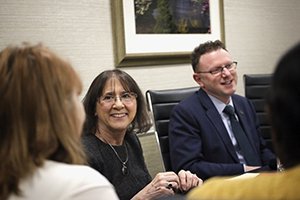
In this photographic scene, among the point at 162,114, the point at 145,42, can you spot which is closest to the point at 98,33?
the point at 145,42

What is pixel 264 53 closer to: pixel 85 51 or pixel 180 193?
pixel 85 51

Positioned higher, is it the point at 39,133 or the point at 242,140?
the point at 39,133

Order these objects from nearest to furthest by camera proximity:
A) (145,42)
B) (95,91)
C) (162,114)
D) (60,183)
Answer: (60,183), (95,91), (162,114), (145,42)

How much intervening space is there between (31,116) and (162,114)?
149 centimetres

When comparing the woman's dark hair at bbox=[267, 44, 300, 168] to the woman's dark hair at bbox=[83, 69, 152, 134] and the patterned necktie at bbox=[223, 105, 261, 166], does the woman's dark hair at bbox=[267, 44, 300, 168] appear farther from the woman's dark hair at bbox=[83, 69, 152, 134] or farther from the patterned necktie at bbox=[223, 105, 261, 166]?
the patterned necktie at bbox=[223, 105, 261, 166]

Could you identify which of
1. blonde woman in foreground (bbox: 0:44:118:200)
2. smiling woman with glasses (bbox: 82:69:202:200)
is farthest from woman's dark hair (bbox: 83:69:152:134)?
blonde woman in foreground (bbox: 0:44:118:200)

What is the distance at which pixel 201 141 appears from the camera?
2.28m

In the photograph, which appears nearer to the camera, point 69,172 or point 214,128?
point 69,172

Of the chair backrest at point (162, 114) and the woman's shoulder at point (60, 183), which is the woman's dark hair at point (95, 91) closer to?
the chair backrest at point (162, 114)

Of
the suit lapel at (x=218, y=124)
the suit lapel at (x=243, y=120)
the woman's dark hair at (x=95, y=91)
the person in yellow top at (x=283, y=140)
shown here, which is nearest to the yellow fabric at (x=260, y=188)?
the person in yellow top at (x=283, y=140)

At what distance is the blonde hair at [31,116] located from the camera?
96cm

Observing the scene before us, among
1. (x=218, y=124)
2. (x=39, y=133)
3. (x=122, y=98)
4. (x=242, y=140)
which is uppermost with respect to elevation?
(x=39, y=133)

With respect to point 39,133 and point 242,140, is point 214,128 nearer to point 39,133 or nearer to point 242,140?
point 242,140

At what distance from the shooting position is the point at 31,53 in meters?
1.02
